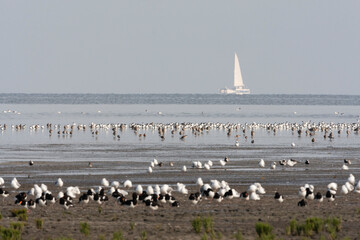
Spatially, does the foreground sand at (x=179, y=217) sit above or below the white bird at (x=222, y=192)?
below

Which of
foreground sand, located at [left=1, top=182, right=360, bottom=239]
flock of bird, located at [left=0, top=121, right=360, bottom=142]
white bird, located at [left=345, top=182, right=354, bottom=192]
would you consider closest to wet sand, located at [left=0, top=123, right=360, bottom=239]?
foreground sand, located at [left=1, top=182, right=360, bottom=239]

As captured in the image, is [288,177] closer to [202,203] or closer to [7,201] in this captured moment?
[202,203]

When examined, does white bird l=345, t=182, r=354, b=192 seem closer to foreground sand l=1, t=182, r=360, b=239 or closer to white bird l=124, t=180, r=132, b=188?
foreground sand l=1, t=182, r=360, b=239

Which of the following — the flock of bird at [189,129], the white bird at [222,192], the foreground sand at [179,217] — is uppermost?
the flock of bird at [189,129]

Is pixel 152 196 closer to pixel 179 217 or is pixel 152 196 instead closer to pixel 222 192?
pixel 222 192

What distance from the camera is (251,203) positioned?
70.9 ft

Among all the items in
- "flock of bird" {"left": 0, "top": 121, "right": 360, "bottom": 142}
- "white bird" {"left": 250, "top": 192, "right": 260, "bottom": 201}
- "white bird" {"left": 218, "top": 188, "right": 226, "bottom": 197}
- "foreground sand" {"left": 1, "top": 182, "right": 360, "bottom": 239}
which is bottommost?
"foreground sand" {"left": 1, "top": 182, "right": 360, "bottom": 239}

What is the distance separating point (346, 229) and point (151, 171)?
14792mm

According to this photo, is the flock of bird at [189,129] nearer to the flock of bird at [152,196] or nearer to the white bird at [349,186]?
the white bird at [349,186]

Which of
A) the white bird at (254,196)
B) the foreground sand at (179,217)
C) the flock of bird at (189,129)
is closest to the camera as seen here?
the foreground sand at (179,217)

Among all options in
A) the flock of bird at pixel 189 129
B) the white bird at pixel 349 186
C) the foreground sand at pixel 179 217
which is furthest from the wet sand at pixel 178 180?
the flock of bird at pixel 189 129

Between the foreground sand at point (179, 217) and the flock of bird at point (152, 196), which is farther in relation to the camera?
the flock of bird at point (152, 196)

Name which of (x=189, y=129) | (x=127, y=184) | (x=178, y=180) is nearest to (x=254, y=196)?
(x=127, y=184)

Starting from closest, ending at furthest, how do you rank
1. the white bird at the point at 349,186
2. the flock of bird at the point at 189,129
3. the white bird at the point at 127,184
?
the white bird at the point at 349,186 < the white bird at the point at 127,184 < the flock of bird at the point at 189,129
